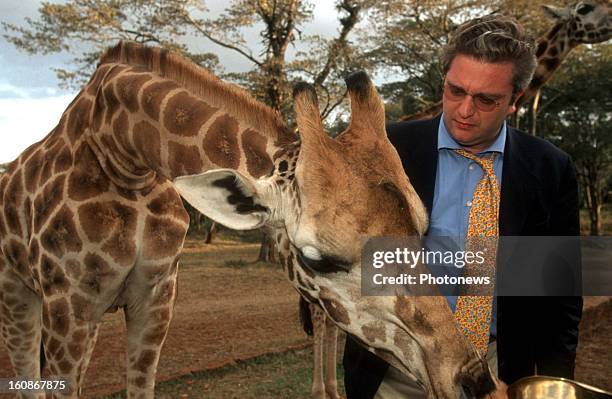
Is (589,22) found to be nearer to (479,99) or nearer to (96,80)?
(479,99)

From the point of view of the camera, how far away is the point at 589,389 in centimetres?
203

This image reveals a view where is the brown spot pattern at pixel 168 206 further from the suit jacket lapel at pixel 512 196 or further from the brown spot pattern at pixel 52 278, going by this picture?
the suit jacket lapel at pixel 512 196

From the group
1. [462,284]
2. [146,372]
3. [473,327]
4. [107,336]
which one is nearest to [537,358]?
[473,327]

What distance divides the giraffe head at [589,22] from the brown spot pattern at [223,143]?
6.53m

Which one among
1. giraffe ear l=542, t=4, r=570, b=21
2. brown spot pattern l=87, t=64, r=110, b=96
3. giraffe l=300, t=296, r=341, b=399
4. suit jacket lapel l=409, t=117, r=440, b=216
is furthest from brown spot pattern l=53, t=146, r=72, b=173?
giraffe ear l=542, t=4, r=570, b=21

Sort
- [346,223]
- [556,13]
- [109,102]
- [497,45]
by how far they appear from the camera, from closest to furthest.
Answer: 1. [346,223]
2. [497,45]
3. [109,102]
4. [556,13]

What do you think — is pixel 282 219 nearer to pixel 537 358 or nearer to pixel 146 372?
pixel 537 358

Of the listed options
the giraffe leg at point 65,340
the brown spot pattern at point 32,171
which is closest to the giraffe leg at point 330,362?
the giraffe leg at point 65,340

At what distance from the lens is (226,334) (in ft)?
25.0

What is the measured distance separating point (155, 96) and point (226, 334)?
17.8 ft

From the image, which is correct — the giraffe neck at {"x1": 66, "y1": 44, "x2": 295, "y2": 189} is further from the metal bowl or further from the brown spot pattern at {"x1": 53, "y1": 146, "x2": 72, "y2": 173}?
the metal bowl

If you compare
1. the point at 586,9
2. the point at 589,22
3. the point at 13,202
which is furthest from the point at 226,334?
the point at 586,9

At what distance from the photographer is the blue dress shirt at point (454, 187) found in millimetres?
2438

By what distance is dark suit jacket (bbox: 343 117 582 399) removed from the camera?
8.11 feet
